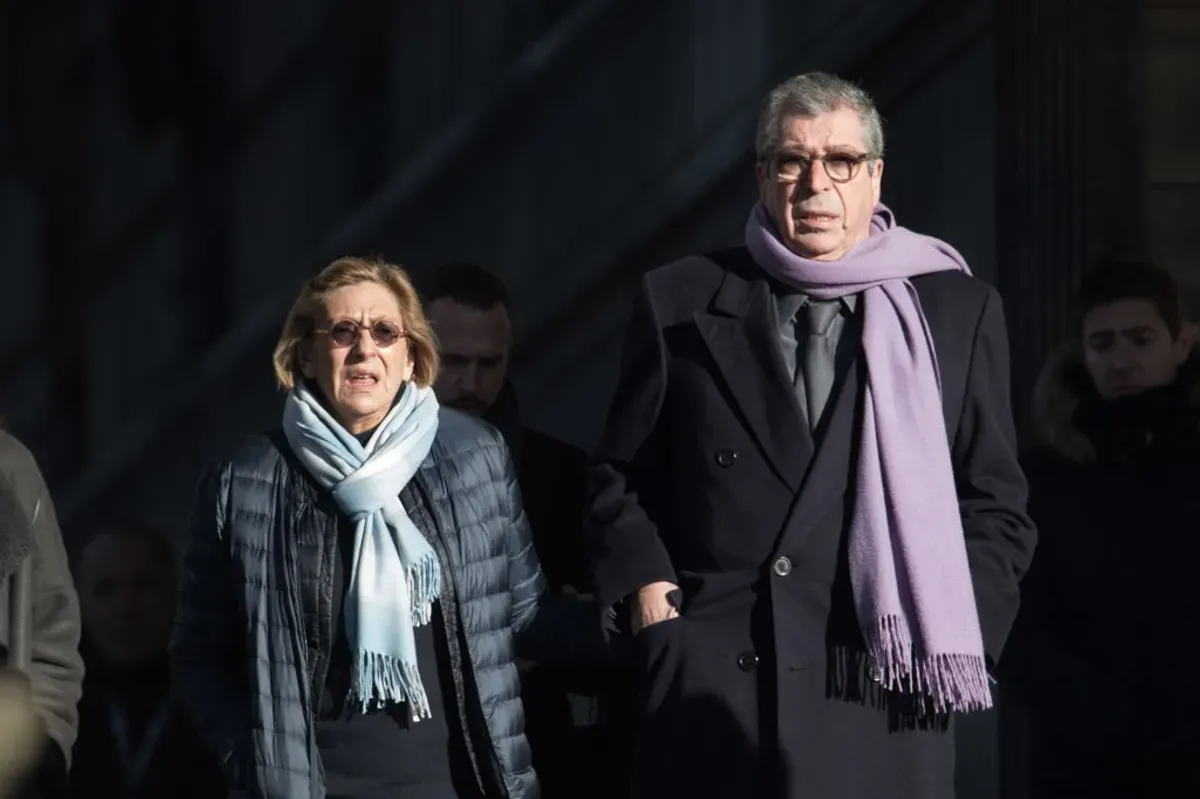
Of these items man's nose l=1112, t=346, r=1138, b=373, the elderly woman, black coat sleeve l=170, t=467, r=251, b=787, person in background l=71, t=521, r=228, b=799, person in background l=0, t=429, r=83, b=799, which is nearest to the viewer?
the elderly woman

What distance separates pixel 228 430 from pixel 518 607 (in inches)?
138

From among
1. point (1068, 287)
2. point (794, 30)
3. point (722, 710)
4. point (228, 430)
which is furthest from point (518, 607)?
point (228, 430)

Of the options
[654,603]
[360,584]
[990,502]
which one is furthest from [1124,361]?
[360,584]

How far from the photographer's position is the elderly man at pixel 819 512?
4.78 m

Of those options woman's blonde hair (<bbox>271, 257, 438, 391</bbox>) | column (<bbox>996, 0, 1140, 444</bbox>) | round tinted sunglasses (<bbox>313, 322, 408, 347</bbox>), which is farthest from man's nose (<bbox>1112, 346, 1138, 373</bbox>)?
round tinted sunglasses (<bbox>313, 322, 408, 347</bbox>)

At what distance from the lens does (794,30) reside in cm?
750

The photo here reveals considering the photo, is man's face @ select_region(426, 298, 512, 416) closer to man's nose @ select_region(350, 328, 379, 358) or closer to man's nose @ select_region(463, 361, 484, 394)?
man's nose @ select_region(463, 361, 484, 394)

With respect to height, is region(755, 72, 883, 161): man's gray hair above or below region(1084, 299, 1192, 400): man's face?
above

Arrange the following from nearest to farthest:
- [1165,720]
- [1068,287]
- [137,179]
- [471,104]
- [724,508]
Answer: [724,508] < [1165,720] < [1068,287] < [471,104] < [137,179]

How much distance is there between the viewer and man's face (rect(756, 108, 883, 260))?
4.81 m

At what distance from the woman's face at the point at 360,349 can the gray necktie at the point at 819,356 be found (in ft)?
2.43

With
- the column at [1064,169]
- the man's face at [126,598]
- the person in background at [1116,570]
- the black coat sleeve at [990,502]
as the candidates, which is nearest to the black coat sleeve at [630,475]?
the black coat sleeve at [990,502]

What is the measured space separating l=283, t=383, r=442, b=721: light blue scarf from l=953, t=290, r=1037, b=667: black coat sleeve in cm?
95

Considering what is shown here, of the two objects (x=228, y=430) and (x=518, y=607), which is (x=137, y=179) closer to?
(x=228, y=430)
